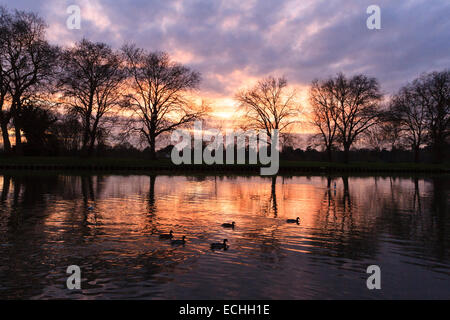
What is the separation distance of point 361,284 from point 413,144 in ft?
252

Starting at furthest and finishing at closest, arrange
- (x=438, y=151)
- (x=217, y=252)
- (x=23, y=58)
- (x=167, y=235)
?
(x=438, y=151) < (x=23, y=58) < (x=167, y=235) < (x=217, y=252)

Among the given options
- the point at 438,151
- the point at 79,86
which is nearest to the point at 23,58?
the point at 79,86

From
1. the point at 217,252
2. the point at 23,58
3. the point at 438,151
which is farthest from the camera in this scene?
the point at 438,151

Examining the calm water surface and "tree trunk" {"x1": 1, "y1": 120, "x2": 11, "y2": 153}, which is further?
"tree trunk" {"x1": 1, "y1": 120, "x2": 11, "y2": 153}

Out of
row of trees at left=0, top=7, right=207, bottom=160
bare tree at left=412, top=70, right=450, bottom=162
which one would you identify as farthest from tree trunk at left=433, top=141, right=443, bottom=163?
row of trees at left=0, top=7, right=207, bottom=160

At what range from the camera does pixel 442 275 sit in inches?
346

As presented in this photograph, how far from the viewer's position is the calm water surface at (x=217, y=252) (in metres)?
7.68

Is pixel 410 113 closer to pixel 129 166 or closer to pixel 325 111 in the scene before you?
pixel 325 111

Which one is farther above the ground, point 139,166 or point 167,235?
point 139,166

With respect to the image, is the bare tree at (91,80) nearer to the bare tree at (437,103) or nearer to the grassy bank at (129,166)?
the grassy bank at (129,166)

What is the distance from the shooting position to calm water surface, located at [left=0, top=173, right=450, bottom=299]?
7.68 meters

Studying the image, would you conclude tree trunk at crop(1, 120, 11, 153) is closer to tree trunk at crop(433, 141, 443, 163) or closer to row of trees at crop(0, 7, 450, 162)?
row of trees at crop(0, 7, 450, 162)

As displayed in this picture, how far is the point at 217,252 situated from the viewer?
34.1 ft

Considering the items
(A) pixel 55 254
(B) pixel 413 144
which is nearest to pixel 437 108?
(B) pixel 413 144
